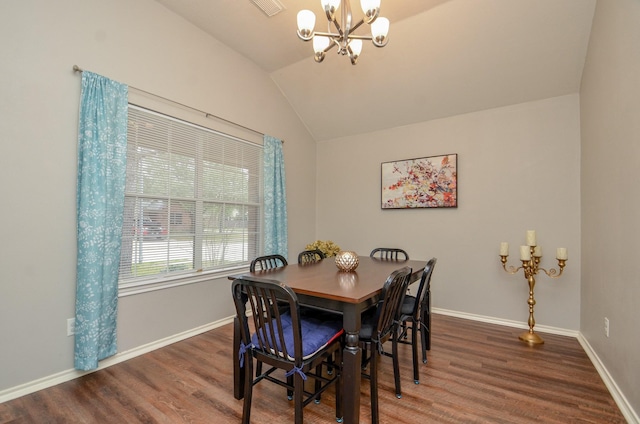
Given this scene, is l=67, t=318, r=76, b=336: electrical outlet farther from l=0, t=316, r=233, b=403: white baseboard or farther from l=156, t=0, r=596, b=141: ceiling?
l=156, t=0, r=596, b=141: ceiling

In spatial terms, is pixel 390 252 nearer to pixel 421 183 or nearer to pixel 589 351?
pixel 421 183

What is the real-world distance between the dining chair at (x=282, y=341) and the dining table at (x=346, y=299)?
142 mm

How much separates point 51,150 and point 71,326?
131 cm

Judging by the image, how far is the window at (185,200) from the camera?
2.71 metres

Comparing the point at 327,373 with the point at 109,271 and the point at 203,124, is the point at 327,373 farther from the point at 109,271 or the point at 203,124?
the point at 203,124

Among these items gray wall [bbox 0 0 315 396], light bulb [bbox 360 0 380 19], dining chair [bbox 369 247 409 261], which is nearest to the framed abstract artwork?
dining chair [bbox 369 247 409 261]

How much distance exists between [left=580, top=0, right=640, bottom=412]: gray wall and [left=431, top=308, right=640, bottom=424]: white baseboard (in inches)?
2.2

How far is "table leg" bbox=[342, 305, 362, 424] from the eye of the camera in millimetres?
1523

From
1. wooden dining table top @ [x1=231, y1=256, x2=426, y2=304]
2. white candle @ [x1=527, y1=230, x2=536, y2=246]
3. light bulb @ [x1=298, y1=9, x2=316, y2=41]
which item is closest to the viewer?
wooden dining table top @ [x1=231, y1=256, x2=426, y2=304]

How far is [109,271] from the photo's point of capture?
238 centimetres

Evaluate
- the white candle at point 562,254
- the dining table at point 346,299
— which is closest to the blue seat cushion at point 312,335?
the dining table at point 346,299

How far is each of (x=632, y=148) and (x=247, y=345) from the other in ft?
8.16

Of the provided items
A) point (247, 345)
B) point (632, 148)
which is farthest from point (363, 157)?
point (247, 345)

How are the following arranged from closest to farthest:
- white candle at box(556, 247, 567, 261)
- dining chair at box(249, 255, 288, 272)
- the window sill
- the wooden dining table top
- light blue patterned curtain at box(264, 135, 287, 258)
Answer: the wooden dining table top
dining chair at box(249, 255, 288, 272)
the window sill
white candle at box(556, 247, 567, 261)
light blue patterned curtain at box(264, 135, 287, 258)
